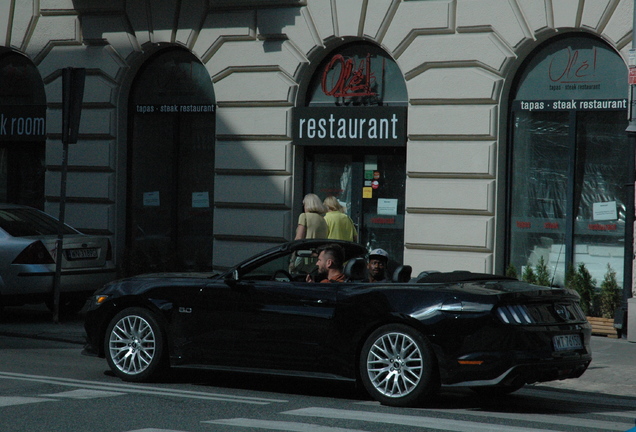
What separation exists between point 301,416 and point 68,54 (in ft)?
38.0

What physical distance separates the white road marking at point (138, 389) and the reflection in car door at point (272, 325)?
0.35 m

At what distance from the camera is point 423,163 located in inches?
565

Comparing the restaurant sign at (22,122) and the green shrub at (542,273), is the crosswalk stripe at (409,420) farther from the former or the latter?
the restaurant sign at (22,122)

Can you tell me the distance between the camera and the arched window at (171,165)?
54.6ft

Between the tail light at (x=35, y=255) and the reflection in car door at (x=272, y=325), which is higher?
the tail light at (x=35, y=255)

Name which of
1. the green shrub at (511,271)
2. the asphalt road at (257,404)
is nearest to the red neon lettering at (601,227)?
the green shrub at (511,271)

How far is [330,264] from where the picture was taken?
889 centimetres

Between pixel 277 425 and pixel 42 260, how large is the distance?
6.82 m

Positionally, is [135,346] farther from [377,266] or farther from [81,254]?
[81,254]

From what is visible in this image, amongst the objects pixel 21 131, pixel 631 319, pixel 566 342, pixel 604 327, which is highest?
pixel 21 131

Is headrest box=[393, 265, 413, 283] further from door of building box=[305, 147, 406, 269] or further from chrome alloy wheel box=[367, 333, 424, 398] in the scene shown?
door of building box=[305, 147, 406, 269]

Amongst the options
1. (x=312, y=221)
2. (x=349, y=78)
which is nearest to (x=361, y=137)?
(x=349, y=78)

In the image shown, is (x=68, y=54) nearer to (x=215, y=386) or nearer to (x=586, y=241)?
(x=586, y=241)

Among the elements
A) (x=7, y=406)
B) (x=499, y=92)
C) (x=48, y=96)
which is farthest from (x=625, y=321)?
(x=48, y=96)
